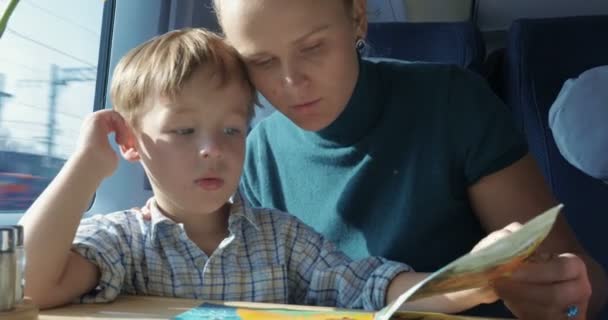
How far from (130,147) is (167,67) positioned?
0.13 m

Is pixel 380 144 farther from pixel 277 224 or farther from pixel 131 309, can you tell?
pixel 131 309

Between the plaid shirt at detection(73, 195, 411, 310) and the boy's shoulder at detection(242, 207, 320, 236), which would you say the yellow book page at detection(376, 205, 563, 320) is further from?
the boy's shoulder at detection(242, 207, 320, 236)

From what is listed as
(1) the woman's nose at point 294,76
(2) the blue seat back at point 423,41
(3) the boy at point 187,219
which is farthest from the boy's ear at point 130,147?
(2) the blue seat back at point 423,41

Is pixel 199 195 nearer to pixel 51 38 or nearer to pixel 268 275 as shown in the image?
pixel 268 275

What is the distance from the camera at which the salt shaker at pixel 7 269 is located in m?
0.59

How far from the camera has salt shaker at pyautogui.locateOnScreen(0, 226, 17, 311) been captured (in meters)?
0.59

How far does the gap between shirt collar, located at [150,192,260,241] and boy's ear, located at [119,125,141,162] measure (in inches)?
2.9

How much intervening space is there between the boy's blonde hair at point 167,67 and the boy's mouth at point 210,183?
0.41 ft

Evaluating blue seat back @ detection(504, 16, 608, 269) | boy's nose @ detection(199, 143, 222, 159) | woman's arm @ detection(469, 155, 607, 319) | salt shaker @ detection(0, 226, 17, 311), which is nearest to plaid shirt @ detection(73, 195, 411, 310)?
boy's nose @ detection(199, 143, 222, 159)

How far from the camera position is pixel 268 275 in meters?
1.01

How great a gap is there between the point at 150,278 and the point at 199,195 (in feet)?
0.43

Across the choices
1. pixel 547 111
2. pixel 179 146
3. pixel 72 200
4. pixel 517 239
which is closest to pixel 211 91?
pixel 179 146

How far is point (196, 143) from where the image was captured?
973 millimetres

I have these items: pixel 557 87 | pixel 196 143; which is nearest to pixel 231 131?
pixel 196 143
